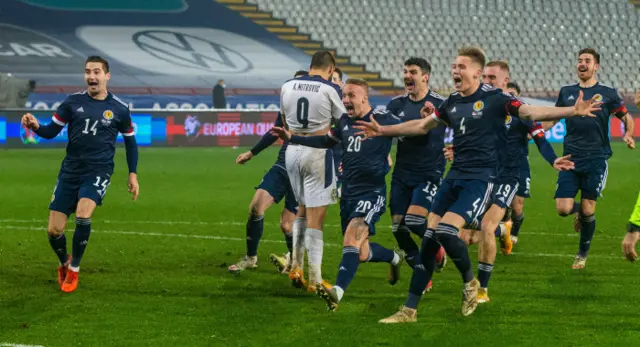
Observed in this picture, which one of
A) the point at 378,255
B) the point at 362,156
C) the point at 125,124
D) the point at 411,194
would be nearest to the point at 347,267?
the point at 378,255

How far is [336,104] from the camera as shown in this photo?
9648 millimetres

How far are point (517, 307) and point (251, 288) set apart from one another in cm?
256

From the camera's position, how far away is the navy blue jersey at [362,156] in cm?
941

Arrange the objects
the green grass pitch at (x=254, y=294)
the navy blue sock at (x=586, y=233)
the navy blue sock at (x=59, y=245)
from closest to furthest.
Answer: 1. the green grass pitch at (x=254, y=294)
2. the navy blue sock at (x=59, y=245)
3. the navy blue sock at (x=586, y=233)

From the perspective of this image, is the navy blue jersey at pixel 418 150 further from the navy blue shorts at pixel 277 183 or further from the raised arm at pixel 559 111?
the raised arm at pixel 559 111

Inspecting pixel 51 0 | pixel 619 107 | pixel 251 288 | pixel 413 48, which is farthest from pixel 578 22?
pixel 251 288

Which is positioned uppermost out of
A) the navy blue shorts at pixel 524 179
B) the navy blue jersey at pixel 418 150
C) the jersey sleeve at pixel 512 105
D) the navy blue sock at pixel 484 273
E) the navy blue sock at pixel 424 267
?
the jersey sleeve at pixel 512 105

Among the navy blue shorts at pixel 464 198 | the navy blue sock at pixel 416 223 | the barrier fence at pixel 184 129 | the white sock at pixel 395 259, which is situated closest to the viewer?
the navy blue shorts at pixel 464 198

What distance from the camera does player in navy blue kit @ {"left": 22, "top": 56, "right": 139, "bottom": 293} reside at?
10.1 metres

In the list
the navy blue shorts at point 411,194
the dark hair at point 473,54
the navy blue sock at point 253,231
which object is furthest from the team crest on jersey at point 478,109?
the navy blue sock at point 253,231

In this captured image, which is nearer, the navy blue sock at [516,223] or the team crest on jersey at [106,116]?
the team crest on jersey at [106,116]

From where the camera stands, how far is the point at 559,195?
39.4 ft

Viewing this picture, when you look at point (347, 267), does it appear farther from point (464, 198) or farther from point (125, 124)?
point (125, 124)

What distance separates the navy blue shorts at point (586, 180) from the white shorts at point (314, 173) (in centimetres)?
339
